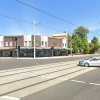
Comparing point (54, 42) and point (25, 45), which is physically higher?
point (54, 42)

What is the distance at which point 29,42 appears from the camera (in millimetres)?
42156

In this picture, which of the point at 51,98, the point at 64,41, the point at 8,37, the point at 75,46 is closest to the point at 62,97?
the point at 51,98

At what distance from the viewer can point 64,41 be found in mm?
52625

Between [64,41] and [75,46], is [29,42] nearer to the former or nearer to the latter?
[64,41]

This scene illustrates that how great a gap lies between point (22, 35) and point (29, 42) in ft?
11.1

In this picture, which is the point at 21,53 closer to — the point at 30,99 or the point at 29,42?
the point at 29,42

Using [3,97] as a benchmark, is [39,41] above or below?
above

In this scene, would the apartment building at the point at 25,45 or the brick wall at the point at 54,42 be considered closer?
the apartment building at the point at 25,45

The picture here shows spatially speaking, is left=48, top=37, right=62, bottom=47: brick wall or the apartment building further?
left=48, top=37, right=62, bottom=47: brick wall

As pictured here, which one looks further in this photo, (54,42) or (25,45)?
(54,42)

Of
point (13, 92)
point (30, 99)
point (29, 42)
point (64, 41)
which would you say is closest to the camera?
point (30, 99)

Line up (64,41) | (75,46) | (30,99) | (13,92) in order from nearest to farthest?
(30,99), (13,92), (64,41), (75,46)

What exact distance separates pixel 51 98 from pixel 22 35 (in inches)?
1547

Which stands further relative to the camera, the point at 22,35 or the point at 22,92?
the point at 22,35
